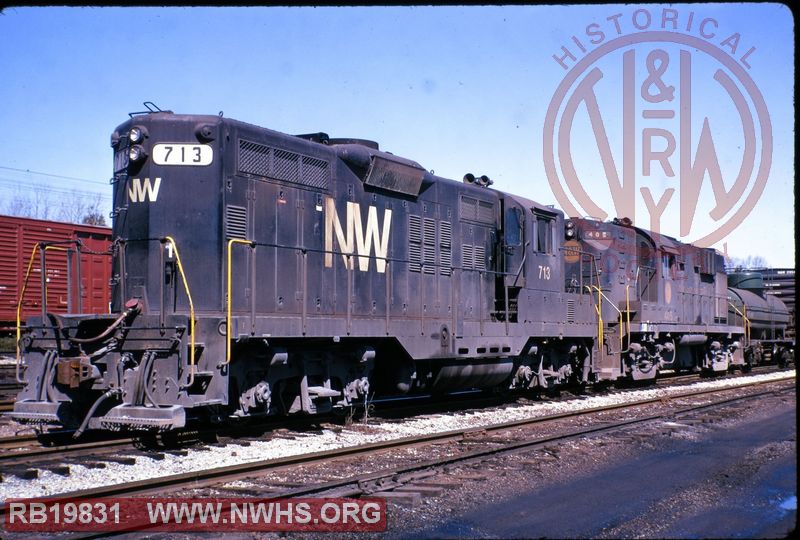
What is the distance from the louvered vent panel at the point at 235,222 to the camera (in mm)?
9805

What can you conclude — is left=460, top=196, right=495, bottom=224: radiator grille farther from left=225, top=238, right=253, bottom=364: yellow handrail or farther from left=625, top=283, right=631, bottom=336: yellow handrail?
left=225, top=238, right=253, bottom=364: yellow handrail

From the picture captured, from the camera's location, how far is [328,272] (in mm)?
11133

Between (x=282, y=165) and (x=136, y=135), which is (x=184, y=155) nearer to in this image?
(x=136, y=135)

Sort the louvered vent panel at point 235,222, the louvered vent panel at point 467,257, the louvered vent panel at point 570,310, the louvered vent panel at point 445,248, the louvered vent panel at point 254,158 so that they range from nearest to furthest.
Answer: the louvered vent panel at point 235,222 < the louvered vent panel at point 254,158 < the louvered vent panel at point 445,248 < the louvered vent panel at point 467,257 < the louvered vent panel at point 570,310

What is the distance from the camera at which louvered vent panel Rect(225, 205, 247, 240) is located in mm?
9805

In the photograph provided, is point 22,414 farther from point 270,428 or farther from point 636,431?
point 636,431

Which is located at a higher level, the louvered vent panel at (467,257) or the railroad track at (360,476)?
the louvered vent panel at (467,257)

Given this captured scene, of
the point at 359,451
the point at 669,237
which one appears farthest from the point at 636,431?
the point at 669,237

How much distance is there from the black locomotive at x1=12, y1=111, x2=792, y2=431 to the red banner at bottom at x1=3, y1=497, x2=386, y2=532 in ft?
6.04

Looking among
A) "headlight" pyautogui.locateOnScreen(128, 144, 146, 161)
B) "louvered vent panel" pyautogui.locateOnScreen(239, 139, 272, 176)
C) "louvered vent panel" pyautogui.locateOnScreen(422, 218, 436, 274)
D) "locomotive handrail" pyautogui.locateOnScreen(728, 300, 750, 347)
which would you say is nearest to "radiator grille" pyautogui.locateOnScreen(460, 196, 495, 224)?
"louvered vent panel" pyautogui.locateOnScreen(422, 218, 436, 274)

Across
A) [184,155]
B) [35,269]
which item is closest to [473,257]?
[184,155]

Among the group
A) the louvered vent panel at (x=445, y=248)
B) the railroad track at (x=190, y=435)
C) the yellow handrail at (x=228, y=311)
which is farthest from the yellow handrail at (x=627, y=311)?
the yellow handrail at (x=228, y=311)

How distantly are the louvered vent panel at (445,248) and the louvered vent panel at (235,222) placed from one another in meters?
Result: 4.41

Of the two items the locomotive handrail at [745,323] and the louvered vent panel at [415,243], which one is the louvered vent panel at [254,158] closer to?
the louvered vent panel at [415,243]
